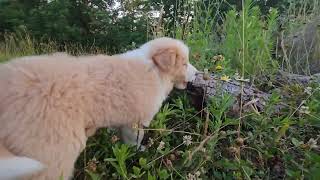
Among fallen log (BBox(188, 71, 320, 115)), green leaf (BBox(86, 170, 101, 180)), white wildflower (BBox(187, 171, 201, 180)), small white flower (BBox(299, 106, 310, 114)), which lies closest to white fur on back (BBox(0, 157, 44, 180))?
green leaf (BBox(86, 170, 101, 180))

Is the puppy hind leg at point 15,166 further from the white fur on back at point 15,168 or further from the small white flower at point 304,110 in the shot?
the small white flower at point 304,110

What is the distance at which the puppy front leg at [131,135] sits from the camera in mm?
3598

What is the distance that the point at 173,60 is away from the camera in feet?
12.3

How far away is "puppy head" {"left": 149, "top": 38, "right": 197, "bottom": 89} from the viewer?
370cm

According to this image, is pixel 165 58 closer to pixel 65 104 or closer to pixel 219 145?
pixel 219 145

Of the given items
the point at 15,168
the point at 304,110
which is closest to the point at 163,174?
the point at 15,168

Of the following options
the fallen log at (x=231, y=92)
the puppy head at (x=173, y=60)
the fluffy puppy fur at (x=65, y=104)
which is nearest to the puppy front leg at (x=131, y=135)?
the fluffy puppy fur at (x=65, y=104)

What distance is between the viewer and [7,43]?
12.4 meters

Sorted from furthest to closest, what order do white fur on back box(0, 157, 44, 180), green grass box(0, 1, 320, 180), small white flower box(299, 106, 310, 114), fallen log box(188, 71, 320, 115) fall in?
1. fallen log box(188, 71, 320, 115)
2. small white flower box(299, 106, 310, 114)
3. green grass box(0, 1, 320, 180)
4. white fur on back box(0, 157, 44, 180)

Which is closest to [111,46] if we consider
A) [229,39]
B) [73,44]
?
[73,44]

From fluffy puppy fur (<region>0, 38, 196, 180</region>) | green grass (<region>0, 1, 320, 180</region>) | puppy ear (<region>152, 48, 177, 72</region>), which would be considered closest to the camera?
fluffy puppy fur (<region>0, 38, 196, 180</region>)

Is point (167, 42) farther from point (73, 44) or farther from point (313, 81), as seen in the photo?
point (73, 44)

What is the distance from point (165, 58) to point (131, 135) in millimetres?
663

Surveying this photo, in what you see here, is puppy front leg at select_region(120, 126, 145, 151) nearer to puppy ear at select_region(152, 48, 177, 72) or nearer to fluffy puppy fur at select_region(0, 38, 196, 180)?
fluffy puppy fur at select_region(0, 38, 196, 180)
